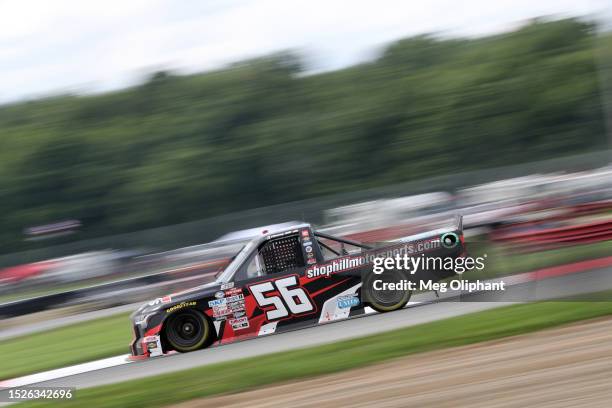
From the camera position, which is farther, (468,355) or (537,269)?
(537,269)

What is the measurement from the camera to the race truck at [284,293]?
959cm

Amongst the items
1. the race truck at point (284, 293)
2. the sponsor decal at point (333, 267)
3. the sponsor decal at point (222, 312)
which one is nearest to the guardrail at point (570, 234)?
the race truck at point (284, 293)

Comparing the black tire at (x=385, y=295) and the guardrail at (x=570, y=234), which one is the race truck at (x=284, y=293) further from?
the guardrail at (x=570, y=234)

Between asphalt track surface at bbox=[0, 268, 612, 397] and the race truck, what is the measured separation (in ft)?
0.55

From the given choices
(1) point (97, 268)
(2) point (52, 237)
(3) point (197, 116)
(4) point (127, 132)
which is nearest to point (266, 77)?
(3) point (197, 116)

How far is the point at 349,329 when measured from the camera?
9.26 m

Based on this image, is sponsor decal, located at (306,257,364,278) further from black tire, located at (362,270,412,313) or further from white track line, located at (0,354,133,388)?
white track line, located at (0,354,133,388)

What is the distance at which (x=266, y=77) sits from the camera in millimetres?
51219

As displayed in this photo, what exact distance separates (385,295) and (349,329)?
0.78 m

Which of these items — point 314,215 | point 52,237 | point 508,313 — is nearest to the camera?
point 508,313

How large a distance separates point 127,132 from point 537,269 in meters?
43.7

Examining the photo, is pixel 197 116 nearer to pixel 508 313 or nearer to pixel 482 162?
pixel 482 162

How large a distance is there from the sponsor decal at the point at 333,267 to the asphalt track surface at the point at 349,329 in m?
0.65

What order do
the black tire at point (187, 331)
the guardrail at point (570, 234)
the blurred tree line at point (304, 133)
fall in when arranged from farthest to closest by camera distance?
the blurred tree line at point (304, 133) → the guardrail at point (570, 234) → the black tire at point (187, 331)
